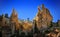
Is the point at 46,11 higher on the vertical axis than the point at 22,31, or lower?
higher

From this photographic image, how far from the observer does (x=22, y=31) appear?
212 inches

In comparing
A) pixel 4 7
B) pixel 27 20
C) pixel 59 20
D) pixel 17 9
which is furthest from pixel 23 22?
pixel 59 20

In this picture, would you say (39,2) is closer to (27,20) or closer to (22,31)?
(27,20)

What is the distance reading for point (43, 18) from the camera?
530 cm

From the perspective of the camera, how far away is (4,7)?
556 centimetres

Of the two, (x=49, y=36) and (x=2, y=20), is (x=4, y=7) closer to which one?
(x=2, y=20)

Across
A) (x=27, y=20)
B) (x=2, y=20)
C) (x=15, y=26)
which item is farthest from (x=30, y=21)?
(x=2, y=20)

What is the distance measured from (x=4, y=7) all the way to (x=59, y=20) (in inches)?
75.7

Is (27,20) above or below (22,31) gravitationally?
above

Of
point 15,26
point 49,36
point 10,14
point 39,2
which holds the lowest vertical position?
point 49,36

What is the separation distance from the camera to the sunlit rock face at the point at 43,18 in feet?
17.4

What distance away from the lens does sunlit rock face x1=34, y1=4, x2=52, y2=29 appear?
17.4 ft

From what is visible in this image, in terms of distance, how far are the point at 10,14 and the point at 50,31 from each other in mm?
1453

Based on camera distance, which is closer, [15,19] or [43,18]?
[43,18]
